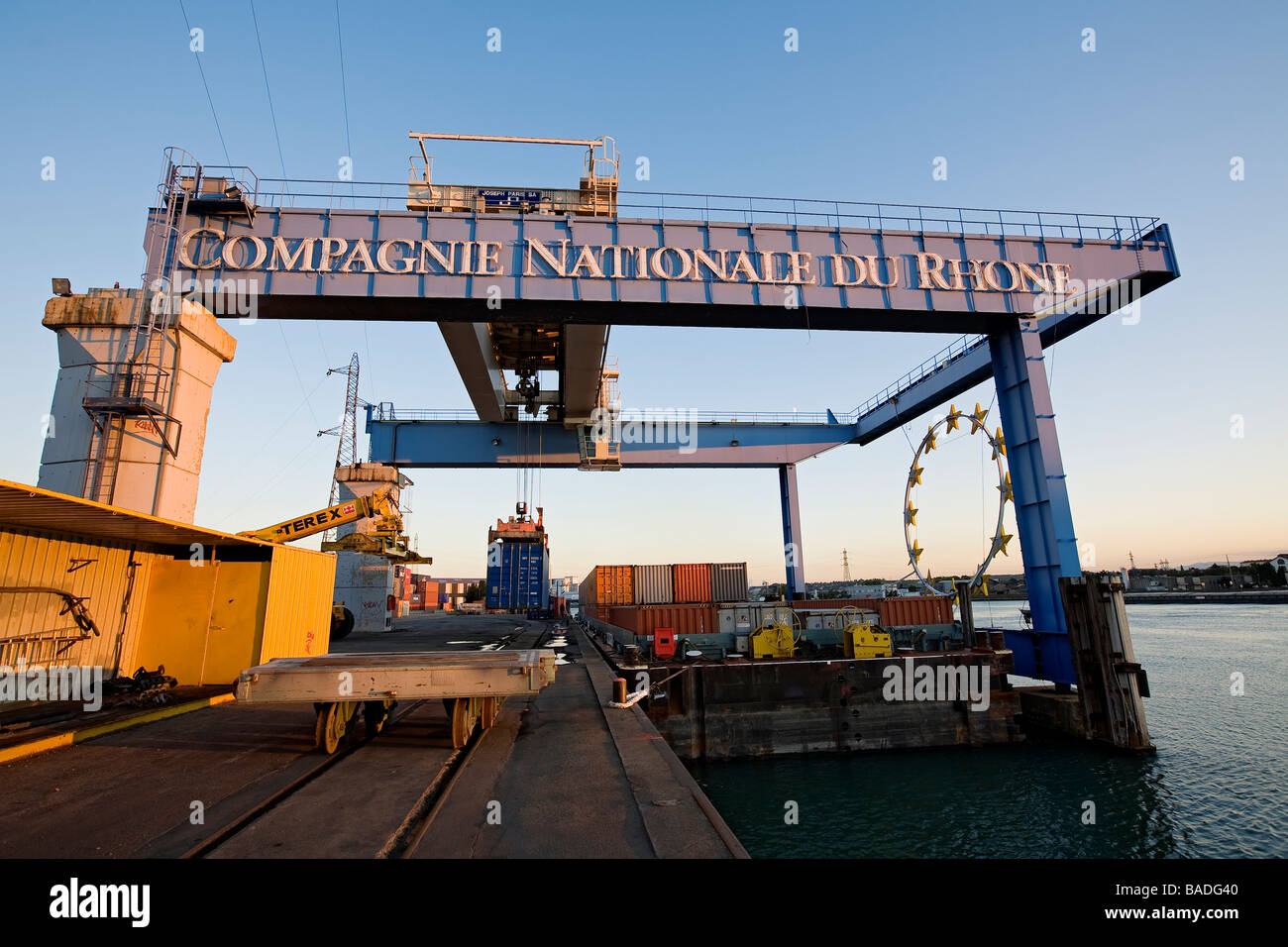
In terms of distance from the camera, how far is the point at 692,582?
2577 cm

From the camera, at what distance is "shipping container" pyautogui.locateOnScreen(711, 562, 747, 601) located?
25.3m

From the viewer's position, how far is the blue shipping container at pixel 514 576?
42031 mm

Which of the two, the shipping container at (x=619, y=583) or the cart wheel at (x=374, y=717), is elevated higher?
the shipping container at (x=619, y=583)

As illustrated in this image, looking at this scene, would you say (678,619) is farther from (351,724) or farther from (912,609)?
(351,724)

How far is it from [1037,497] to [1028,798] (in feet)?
28.2

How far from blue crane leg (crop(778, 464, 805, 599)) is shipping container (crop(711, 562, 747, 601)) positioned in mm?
7037

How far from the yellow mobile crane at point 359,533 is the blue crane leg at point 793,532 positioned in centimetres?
1903
